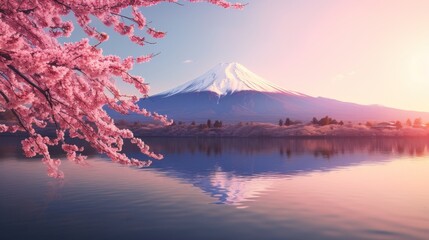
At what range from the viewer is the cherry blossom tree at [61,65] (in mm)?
5883

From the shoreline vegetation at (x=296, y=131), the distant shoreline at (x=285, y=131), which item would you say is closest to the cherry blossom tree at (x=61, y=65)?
the distant shoreline at (x=285, y=131)

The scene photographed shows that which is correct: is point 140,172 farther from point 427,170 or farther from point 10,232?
point 427,170

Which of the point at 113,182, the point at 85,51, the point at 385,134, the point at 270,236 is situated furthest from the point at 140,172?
the point at 385,134

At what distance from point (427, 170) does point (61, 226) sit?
119 feet

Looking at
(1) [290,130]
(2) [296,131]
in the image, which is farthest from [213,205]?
(1) [290,130]

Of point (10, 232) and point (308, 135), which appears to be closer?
point (10, 232)

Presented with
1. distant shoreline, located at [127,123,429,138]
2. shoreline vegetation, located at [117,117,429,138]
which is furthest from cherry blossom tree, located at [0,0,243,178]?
shoreline vegetation, located at [117,117,429,138]

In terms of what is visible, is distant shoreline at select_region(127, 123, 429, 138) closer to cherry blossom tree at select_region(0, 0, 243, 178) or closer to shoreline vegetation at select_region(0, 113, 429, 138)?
shoreline vegetation at select_region(0, 113, 429, 138)

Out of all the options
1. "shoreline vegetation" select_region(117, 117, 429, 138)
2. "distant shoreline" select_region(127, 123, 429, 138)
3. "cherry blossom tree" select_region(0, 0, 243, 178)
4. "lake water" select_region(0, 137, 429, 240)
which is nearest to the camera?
"cherry blossom tree" select_region(0, 0, 243, 178)

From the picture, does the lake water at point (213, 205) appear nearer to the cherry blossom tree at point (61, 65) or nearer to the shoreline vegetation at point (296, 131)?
the cherry blossom tree at point (61, 65)

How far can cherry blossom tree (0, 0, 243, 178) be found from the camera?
5.88 m

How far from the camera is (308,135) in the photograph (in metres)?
149

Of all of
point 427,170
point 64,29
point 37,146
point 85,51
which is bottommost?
point 427,170

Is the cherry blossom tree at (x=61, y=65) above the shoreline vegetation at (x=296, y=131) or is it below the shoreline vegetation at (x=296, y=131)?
above
